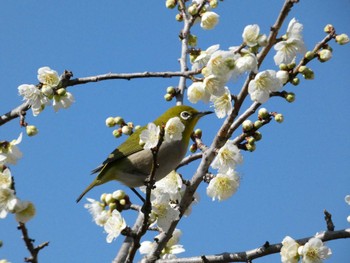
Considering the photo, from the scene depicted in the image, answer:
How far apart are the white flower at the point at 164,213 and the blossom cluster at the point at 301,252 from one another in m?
0.89

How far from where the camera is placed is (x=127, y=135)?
523 cm

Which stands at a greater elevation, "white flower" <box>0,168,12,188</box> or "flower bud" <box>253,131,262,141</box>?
"flower bud" <box>253,131,262,141</box>

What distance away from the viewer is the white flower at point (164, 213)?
420cm

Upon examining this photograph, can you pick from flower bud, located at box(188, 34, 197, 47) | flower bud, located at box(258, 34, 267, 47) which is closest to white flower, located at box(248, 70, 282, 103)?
flower bud, located at box(258, 34, 267, 47)

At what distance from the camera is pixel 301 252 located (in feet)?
12.8

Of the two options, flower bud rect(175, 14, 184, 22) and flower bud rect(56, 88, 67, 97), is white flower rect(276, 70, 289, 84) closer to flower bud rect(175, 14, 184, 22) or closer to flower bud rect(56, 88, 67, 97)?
flower bud rect(56, 88, 67, 97)

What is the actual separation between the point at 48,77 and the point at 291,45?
6.89 feet

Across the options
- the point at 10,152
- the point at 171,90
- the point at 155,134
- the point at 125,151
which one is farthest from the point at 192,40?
the point at 10,152

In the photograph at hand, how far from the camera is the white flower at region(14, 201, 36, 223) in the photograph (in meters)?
3.36

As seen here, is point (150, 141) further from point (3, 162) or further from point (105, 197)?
point (3, 162)

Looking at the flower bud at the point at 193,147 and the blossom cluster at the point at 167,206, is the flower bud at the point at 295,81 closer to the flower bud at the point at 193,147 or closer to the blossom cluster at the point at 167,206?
the flower bud at the point at 193,147

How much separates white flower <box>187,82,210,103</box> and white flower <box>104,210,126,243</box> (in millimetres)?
1125

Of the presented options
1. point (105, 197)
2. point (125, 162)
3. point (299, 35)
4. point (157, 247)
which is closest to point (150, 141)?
point (105, 197)

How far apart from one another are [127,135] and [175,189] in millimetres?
891
